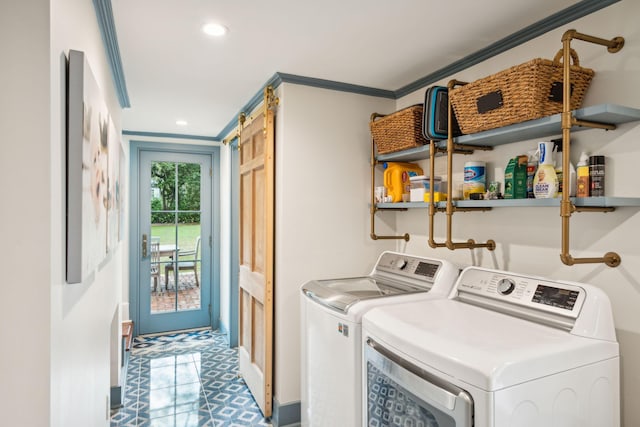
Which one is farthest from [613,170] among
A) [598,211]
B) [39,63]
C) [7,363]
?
[7,363]

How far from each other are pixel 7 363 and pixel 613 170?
2014 millimetres

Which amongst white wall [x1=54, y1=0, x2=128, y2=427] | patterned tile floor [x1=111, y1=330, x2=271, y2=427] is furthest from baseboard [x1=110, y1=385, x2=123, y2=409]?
white wall [x1=54, y1=0, x2=128, y2=427]

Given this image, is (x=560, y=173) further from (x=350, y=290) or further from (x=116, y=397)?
(x=116, y=397)

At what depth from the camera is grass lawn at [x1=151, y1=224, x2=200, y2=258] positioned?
446cm

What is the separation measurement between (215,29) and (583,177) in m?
1.71

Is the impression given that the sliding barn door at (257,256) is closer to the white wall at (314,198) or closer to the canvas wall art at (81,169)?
the white wall at (314,198)

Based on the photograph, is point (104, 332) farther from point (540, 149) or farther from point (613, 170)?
point (613, 170)

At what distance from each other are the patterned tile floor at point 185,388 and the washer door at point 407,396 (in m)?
1.34

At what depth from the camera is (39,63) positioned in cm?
92

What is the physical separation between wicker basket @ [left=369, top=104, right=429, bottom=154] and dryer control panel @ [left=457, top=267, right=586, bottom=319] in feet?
2.65

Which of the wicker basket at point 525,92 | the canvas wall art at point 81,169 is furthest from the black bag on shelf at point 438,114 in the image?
the canvas wall art at point 81,169

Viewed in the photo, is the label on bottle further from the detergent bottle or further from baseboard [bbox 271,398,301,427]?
baseboard [bbox 271,398,301,427]

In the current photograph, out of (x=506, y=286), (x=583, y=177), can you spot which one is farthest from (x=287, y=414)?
(x=583, y=177)

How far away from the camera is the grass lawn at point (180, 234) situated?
4.46 m
